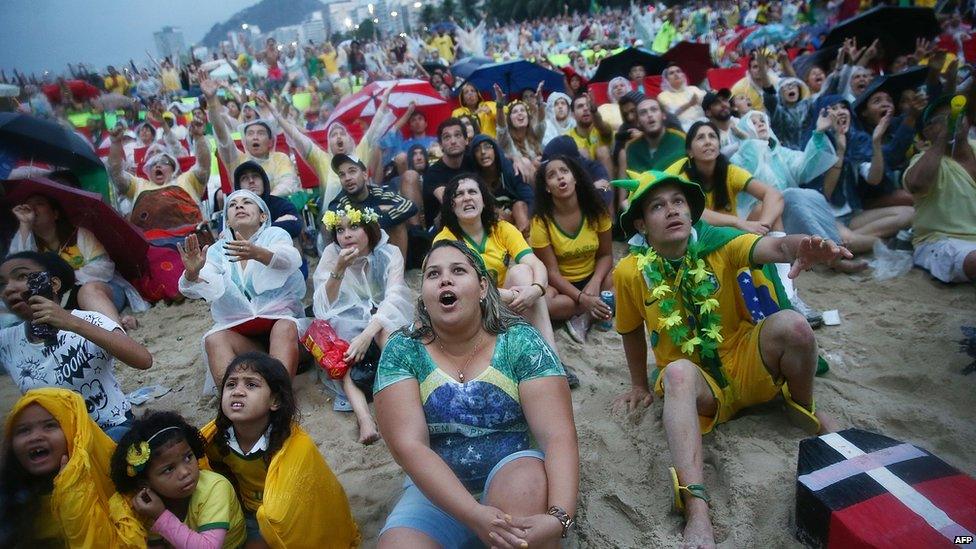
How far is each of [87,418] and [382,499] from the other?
1288 mm

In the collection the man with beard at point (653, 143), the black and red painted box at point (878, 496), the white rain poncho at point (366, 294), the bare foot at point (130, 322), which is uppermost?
the man with beard at point (653, 143)

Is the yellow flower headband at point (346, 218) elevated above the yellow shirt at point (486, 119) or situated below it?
below

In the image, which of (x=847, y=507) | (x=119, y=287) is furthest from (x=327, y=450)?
(x=119, y=287)

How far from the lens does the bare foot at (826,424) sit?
2.60 meters

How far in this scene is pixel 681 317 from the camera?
2678mm

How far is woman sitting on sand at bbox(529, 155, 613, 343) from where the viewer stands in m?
4.18

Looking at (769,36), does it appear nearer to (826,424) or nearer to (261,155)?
(261,155)

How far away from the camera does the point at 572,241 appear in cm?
429

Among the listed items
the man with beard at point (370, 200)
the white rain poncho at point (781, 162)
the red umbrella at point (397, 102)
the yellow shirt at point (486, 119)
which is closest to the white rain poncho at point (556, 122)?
the yellow shirt at point (486, 119)

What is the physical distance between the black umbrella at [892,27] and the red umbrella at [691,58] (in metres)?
1.80

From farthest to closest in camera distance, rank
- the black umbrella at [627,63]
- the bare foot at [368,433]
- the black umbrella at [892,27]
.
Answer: the black umbrella at [627,63]
the black umbrella at [892,27]
the bare foot at [368,433]

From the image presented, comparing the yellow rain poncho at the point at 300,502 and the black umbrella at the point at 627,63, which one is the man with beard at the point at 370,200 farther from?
the black umbrella at the point at 627,63

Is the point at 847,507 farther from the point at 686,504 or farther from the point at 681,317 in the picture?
the point at 681,317

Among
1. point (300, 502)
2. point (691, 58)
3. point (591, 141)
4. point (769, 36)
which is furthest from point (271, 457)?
point (769, 36)
